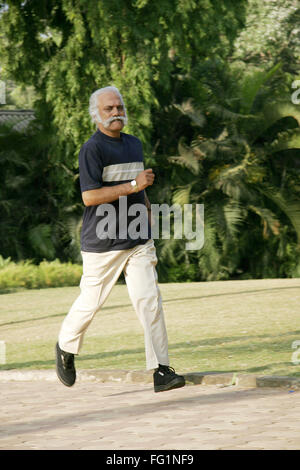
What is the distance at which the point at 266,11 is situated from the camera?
1170 inches

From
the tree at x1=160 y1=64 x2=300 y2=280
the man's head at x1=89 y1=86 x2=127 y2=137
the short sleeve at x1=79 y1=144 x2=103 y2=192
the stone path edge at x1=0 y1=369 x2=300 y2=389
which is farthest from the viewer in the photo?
the tree at x1=160 y1=64 x2=300 y2=280

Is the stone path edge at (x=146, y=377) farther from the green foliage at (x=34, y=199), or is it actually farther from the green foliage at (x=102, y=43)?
the green foliage at (x=34, y=199)

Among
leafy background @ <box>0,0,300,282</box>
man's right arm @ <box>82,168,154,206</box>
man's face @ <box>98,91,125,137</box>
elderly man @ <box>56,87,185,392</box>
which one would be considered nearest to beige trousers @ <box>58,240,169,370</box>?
elderly man @ <box>56,87,185,392</box>

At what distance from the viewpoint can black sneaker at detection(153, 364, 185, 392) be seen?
6367 millimetres

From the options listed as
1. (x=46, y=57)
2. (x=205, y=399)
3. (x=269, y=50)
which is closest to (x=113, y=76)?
(x=46, y=57)

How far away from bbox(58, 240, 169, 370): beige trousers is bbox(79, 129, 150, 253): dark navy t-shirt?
0.08 meters

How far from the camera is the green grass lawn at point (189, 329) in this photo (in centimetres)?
823

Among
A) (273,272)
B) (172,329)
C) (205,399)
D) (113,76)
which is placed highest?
(113,76)

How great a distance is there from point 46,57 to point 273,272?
834 cm

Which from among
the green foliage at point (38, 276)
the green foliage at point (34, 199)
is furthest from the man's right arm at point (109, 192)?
the green foliage at point (34, 199)

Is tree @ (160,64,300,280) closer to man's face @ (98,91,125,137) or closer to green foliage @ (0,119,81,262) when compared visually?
green foliage @ (0,119,81,262)

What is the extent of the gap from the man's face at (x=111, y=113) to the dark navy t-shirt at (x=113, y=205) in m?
0.05

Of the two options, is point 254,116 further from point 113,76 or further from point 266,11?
point 266,11

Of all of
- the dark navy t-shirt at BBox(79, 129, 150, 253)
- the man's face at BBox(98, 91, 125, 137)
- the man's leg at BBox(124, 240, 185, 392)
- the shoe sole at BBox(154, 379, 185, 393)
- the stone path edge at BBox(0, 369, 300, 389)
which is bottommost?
the stone path edge at BBox(0, 369, 300, 389)
